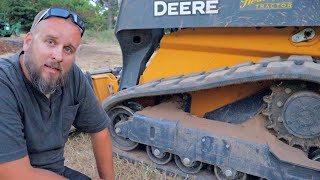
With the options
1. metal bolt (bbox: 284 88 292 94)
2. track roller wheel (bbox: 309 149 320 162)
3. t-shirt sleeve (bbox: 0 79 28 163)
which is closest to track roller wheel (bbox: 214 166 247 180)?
track roller wheel (bbox: 309 149 320 162)

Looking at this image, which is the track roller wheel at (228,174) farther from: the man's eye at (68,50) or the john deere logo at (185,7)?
the man's eye at (68,50)

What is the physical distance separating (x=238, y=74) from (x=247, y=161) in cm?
65

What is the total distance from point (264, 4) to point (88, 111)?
1.52m

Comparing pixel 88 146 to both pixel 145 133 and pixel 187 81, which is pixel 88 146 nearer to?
pixel 145 133

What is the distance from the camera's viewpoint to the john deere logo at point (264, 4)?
274 cm

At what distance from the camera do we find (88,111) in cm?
239

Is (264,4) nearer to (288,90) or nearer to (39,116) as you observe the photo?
(288,90)

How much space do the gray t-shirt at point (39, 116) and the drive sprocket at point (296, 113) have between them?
3.93 ft

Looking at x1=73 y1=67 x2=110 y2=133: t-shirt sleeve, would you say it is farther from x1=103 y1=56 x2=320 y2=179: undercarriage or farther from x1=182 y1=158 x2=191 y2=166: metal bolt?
x1=182 y1=158 x2=191 y2=166: metal bolt

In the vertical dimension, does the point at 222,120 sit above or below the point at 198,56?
below

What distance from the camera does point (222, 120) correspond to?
3207 millimetres

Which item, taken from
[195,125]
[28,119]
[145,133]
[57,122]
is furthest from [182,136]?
[28,119]

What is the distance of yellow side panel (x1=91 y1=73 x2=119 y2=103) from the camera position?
403 centimetres

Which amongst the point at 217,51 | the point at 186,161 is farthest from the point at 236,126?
the point at 217,51
